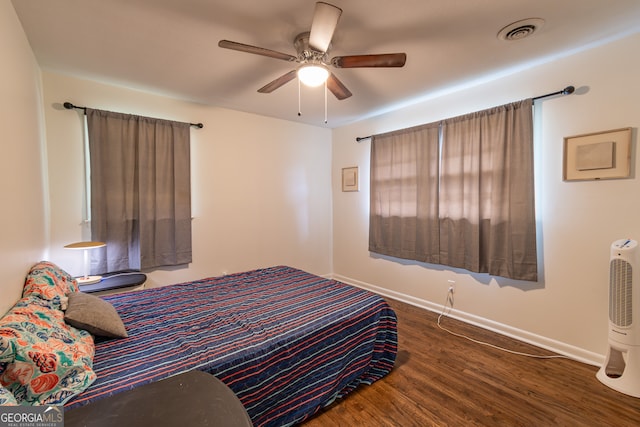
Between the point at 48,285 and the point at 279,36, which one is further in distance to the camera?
the point at 279,36

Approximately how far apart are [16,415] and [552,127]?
11.6 feet

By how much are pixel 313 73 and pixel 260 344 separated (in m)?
1.77

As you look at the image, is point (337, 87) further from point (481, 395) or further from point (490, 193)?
point (481, 395)

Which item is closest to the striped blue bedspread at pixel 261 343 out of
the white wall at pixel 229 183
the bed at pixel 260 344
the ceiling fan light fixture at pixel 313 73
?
the bed at pixel 260 344

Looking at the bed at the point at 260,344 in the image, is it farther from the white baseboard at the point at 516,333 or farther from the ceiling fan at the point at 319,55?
the ceiling fan at the point at 319,55

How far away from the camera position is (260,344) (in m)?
1.53

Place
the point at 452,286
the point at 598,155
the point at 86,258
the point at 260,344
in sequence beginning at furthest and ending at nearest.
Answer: the point at 452,286
the point at 86,258
the point at 598,155
the point at 260,344

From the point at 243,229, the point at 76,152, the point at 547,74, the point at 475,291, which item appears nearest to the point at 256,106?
the point at 243,229

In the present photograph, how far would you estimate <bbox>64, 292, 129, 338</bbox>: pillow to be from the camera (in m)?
1.51

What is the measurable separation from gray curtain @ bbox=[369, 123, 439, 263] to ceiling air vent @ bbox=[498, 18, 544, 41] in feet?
3.90

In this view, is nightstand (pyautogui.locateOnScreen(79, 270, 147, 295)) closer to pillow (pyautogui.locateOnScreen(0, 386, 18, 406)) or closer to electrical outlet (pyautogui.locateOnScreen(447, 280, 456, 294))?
pillow (pyautogui.locateOnScreen(0, 386, 18, 406))

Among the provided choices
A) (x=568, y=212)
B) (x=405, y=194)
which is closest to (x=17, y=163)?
(x=405, y=194)

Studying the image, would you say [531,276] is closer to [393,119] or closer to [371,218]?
[371,218]


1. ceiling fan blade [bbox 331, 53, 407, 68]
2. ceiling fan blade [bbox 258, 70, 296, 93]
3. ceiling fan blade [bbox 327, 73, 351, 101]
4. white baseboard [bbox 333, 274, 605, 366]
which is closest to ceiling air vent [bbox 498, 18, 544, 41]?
ceiling fan blade [bbox 331, 53, 407, 68]
